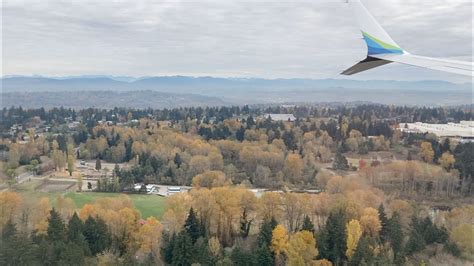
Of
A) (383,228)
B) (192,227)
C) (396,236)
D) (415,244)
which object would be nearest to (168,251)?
(192,227)

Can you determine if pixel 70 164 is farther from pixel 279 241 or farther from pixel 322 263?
pixel 322 263

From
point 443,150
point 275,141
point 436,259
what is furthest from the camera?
point 275,141

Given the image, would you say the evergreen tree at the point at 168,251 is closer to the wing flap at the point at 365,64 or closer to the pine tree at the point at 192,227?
the pine tree at the point at 192,227

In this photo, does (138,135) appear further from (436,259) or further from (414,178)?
(436,259)

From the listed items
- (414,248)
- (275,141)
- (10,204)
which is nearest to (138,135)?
(275,141)

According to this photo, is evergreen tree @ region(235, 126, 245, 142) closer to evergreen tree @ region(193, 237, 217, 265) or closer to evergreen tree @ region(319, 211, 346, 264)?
evergreen tree @ region(319, 211, 346, 264)

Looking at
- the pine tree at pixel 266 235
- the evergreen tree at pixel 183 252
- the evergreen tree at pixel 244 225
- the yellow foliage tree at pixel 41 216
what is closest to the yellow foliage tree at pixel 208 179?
the evergreen tree at pixel 244 225
